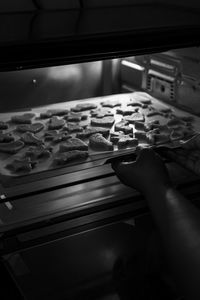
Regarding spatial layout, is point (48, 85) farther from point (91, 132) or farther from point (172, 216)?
point (172, 216)

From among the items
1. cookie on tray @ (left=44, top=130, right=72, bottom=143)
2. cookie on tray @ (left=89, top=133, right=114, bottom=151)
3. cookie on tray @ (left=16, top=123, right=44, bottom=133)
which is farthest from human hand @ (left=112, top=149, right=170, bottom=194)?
cookie on tray @ (left=16, top=123, right=44, bottom=133)

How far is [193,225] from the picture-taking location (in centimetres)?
91

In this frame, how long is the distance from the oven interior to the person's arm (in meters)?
0.08

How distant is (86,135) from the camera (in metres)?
1.49

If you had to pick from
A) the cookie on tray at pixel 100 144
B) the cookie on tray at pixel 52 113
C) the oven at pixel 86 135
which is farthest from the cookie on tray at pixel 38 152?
the cookie on tray at pixel 52 113

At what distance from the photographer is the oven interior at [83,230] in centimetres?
99

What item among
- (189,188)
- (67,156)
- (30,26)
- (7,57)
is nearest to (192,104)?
(189,188)

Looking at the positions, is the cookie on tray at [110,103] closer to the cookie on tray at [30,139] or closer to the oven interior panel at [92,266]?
the cookie on tray at [30,139]

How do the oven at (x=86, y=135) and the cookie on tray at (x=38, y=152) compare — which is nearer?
the oven at (x=86, y=135)

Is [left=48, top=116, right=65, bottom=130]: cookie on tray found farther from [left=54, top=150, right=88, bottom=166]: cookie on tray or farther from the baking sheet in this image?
[left=54, top=150, right=88, bottom=166]: cookie on tray

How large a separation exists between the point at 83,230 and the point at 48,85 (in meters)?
0.62

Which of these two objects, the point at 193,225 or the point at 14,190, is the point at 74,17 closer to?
the point at 14,190

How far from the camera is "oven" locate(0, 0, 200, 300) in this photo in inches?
38.5

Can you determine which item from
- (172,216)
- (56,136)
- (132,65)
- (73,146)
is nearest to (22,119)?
(56,136)
